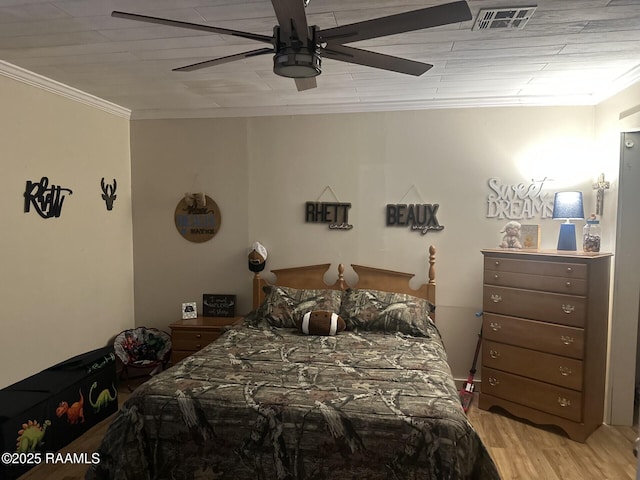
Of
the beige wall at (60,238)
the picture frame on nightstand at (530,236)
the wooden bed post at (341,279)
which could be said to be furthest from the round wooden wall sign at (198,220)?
the picture frame on nightstand at (530,236)

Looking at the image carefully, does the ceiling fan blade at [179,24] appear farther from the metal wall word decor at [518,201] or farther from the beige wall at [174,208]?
the metal wall word decor at [518,201]

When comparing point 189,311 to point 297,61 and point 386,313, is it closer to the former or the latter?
point 386,313

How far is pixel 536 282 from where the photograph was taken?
9.93 ft

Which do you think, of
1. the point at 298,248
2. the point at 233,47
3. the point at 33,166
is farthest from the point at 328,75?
the point at 33,166

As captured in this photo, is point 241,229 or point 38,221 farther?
point 241,229

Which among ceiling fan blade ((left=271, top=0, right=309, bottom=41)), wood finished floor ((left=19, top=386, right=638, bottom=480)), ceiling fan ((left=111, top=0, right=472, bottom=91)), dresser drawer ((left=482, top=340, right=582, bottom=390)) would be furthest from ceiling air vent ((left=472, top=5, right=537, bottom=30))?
wood finished floor ((left=19, top=386, right=638, bottom=480))

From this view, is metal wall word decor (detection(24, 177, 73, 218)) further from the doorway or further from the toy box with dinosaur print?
the doorway

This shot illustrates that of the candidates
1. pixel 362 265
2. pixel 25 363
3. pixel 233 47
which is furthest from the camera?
pixel 362 265

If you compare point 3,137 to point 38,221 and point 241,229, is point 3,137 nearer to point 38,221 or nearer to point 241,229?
point 38,221

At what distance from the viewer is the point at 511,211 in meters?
3.54

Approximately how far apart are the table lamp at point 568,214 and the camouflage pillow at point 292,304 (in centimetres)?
173

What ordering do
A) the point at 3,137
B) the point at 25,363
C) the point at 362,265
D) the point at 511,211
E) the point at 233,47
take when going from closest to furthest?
1. the point at 233,47
2. the point at 3,137
3. the point at 25,363
4. the point at 511,211
5. the point at 362,265

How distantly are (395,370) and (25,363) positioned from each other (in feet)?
8.00

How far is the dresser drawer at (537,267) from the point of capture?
285 cm
